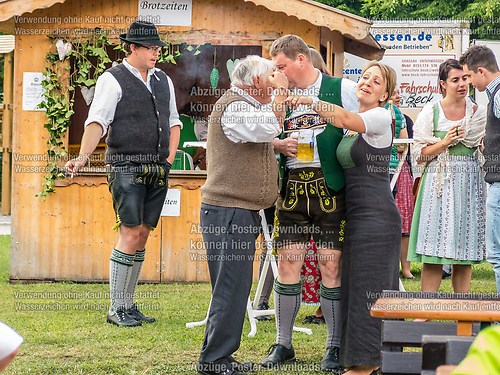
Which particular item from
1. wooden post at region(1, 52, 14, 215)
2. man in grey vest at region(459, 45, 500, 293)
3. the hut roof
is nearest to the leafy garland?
the hut roof

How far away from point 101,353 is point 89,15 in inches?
197

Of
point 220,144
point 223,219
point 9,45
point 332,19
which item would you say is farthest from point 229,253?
point 9,45

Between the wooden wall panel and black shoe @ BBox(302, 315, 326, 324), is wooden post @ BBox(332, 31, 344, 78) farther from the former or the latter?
black shoe @ BBox(302, 315, 326, 324)

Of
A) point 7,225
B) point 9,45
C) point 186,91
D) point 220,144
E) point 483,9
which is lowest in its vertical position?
point 7,225

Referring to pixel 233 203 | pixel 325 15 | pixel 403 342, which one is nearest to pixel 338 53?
pixel 325 15

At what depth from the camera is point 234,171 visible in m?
5.29

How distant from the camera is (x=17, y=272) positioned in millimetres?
10016

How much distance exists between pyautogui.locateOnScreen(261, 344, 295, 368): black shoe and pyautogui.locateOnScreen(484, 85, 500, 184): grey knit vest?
79.2 inches

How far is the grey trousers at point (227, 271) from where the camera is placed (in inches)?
208

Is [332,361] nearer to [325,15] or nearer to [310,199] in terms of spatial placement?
[310,199]

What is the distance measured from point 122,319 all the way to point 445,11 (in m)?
23.5

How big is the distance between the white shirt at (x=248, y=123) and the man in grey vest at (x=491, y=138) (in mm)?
2100

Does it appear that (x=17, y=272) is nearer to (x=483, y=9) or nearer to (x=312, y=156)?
(x=312, y=156)

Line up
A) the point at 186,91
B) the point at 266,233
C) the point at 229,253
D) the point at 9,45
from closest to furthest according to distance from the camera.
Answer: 1. the point at 229,253
2. the point at 266,233
3. the point at 186,91
4. the point at 9,45
